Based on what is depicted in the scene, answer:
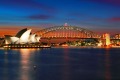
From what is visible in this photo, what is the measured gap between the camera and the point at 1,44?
10581 cm

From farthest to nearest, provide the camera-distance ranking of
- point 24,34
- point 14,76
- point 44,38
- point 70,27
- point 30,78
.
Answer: point 70,27 < point 44,38 < point 24,34 < point 14,76 < point 30,78

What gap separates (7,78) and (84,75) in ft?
18.4

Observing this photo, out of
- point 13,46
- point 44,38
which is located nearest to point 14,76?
point 13,46

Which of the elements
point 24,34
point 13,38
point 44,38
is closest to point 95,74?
point 24,34

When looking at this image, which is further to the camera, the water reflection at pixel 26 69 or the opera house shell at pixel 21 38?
the opera house shell at pixel 21 38

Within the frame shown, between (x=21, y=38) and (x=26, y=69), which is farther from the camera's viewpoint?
(x=21, y=38)

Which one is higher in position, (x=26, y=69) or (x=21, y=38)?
(x=21, y=38)

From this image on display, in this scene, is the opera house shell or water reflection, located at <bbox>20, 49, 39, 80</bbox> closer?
water reflection, located at <bbox>20, 49, 39, 80</bbox>

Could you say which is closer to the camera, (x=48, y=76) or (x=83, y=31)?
(x=48, y=76)

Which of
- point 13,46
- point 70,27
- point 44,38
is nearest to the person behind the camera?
point 13,46

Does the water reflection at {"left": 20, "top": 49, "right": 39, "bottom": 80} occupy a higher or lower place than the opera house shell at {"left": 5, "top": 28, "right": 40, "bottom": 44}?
lower

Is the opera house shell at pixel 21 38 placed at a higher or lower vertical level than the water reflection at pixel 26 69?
higher

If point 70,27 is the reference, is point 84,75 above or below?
below

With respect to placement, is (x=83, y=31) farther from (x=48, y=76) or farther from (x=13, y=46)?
(x=48, y=76)
